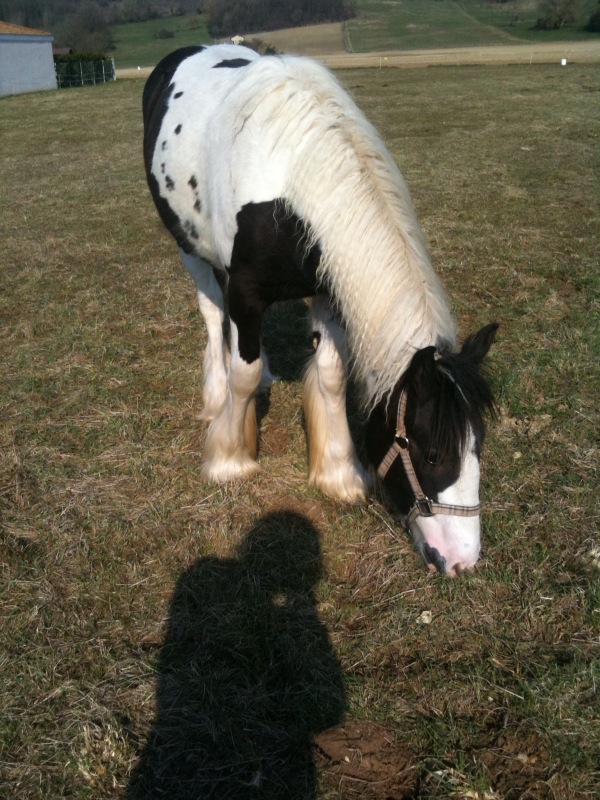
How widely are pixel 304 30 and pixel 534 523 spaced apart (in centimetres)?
5042

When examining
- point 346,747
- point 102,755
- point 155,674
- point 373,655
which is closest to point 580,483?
point 373,655

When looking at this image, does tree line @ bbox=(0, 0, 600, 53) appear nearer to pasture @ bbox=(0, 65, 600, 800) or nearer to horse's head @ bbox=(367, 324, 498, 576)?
pasture @ bbox=(0, 65, 600, 800)

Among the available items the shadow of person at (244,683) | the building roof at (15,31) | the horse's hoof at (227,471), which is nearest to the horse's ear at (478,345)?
the shadow of person at (244,683)

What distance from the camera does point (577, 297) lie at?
536cm

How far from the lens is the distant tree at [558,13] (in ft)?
169

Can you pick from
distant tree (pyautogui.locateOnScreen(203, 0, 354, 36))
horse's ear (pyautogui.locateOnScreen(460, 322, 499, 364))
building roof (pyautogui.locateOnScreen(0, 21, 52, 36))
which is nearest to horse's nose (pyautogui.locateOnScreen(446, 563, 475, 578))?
horse's ear (pyautogui.locateOnScreen(460, 322, 499, 364))

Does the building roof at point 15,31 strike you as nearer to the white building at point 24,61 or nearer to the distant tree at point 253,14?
the white building at point 24,61

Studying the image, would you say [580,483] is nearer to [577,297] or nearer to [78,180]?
[577,297]

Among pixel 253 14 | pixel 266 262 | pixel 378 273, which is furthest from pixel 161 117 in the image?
pixel 253 14

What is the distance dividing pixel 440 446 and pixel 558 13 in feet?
205

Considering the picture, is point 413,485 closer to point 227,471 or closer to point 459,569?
point 459,569

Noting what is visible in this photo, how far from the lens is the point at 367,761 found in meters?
2.05

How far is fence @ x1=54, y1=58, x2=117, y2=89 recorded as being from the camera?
33.9 metres

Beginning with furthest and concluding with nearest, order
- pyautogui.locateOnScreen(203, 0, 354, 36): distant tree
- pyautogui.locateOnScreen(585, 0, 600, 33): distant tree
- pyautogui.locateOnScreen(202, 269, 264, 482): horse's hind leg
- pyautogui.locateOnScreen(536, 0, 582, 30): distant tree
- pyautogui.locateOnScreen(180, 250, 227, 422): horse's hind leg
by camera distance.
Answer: pyautogui.locateOnScreen(536, 0, 582, 30): distant tree
pyautogui.locateOnScreen(585, 0, 600, 33): distant tree
pyautogui.locateOnScreen(203, 0, 354, 36): distant tree
pyautogui.locateOnScreen(180, 250, 227, 422): horse's hind leg
pyautogui.locateOnScreen(202, 269, 264, 482): horse's hind leg
